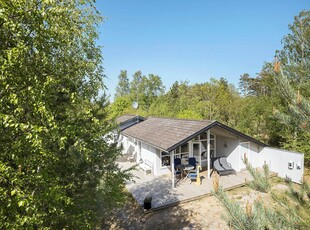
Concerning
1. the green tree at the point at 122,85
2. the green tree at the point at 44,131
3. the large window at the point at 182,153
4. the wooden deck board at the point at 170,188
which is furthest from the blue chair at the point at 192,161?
the green tree at the point at 122,85

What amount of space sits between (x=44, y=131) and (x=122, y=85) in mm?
64233

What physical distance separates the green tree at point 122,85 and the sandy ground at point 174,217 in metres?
57.8

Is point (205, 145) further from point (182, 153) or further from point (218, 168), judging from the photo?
point (218, 168)

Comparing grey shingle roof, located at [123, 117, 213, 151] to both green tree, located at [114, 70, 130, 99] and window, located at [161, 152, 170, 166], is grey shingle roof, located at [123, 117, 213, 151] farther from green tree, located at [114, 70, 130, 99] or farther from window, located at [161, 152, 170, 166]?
green tree, located at [114, 70, 130, 99]

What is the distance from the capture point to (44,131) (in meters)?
3.69

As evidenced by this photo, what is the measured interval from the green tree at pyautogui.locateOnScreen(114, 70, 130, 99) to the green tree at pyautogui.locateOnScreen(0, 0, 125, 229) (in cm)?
6040

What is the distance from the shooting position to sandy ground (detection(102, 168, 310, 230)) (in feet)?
27.3

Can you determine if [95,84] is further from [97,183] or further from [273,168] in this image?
[273,168]

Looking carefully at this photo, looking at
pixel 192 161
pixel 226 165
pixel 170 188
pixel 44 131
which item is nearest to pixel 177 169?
pixel 192 161

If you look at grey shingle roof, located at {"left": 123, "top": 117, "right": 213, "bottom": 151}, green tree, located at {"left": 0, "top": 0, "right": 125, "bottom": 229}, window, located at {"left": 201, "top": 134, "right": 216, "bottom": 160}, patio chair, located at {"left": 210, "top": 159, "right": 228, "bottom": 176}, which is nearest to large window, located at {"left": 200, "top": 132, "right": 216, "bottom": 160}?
window, located at {"left": 201, "top": 134, "right": 216, "bottom": 160}

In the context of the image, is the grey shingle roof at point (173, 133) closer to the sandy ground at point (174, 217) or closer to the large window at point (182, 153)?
the large window at point (182, 153)

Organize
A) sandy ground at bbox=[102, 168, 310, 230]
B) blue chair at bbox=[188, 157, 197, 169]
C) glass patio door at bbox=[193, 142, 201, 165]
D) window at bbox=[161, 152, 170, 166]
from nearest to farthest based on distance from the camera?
sandy ground at bbox=[102, 168, 310, 230] < blue chair at bbox=[188, 157, 197, 169] < window at bbox=[161, 152, 170, 166] < glass patio door at bbox=[193, 142, 201, 165]

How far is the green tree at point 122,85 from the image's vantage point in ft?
217

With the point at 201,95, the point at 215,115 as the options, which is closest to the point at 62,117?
the point at 215,115
